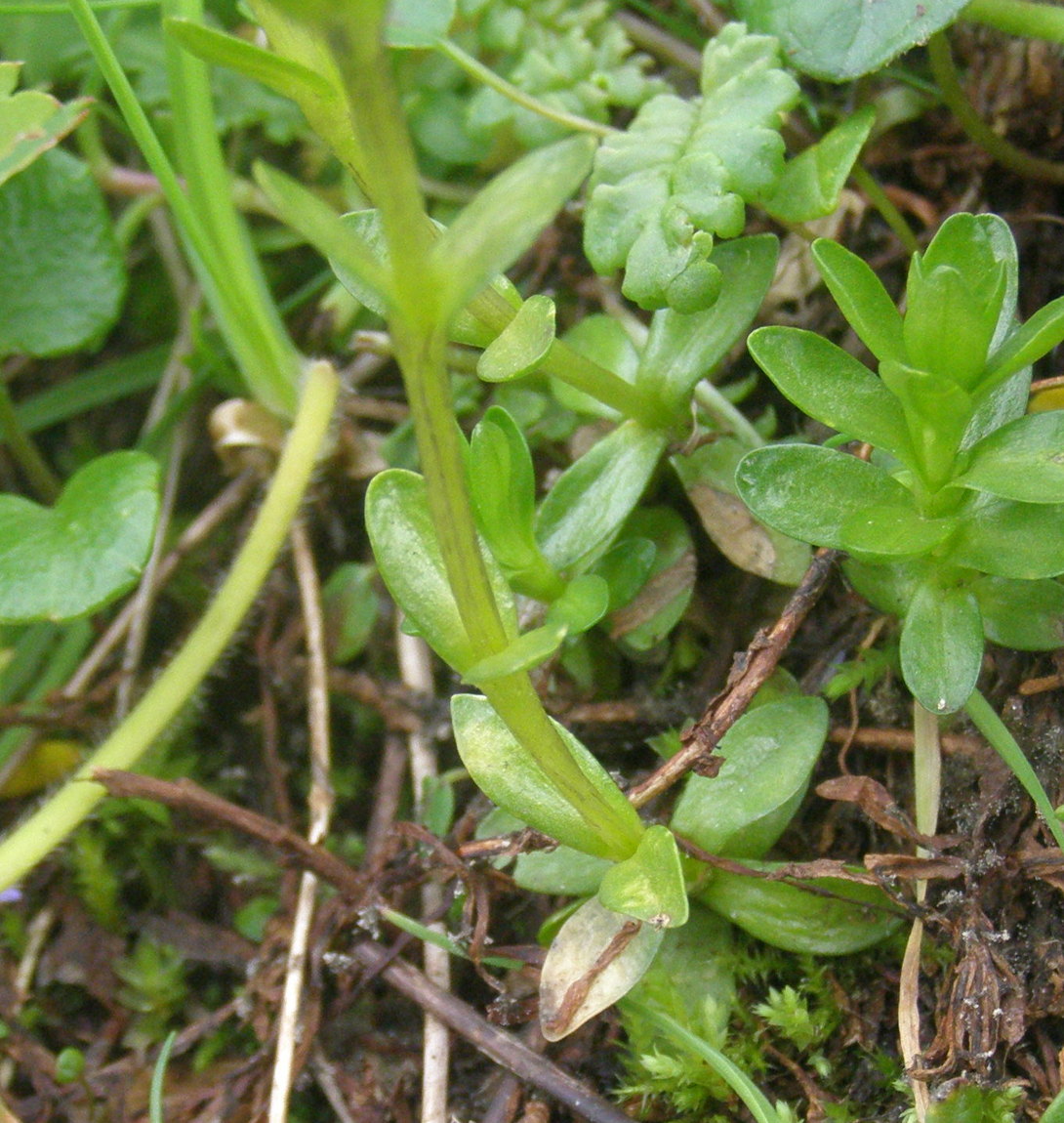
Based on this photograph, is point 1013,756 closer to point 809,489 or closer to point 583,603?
point 809,489

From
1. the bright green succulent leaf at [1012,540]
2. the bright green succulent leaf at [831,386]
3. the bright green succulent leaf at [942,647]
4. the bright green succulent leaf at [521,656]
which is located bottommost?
the bright green succulent leaf at [942,647]

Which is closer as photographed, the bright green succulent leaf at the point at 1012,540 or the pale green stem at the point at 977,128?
the bright green succulent leaf at the point at 1012,540

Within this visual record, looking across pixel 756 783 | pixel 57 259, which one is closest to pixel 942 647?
pixel 756 783

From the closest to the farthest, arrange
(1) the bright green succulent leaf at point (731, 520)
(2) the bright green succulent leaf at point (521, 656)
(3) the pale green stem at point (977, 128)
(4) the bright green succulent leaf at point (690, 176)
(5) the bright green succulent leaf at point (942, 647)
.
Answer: (2) the bright green succulent leaf at point (521, 656) → (5) the bright green succulent leaf at point (942, 647) → (4) the bright green succulent leaf at point (690, 176) → (1) the bright green succulent leaf at point (731, 520) → (3) the pale green stem at point (977, 128)

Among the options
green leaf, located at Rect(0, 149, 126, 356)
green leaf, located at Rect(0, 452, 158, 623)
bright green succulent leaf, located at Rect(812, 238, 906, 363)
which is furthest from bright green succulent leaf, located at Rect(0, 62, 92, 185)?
bright green succulent leaf, located at Rect(812, 238, 906, 363)

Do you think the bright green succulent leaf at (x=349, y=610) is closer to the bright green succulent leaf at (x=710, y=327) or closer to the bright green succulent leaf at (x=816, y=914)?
the bright green succulent leaf at (x=710, y=327)

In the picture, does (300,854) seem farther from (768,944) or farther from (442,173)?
(442,173)

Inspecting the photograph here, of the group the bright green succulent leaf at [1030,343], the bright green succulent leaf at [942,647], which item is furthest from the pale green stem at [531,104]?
the bright green succulent leaf at [942,647]
